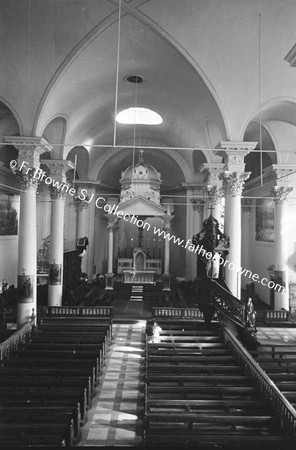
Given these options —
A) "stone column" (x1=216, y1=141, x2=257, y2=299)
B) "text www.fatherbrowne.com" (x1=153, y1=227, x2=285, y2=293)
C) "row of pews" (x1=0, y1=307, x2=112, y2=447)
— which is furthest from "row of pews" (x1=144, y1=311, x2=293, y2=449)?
"text www.fatherbrowne.com" (x1=153, y1=227, x2=285, y2=293)

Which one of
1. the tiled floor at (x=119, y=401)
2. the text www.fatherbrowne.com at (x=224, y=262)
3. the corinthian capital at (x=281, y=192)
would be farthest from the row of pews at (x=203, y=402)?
the corinthian capital at (x=281, y=192)

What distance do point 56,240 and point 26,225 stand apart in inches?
108

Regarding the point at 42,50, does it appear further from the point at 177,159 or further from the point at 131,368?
the point at 177,159

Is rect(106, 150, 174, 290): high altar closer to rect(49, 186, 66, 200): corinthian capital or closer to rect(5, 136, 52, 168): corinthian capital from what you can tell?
rect(49, 186, 66, 200): corinthian capital

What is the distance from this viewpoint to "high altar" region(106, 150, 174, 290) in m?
Result: 18.3

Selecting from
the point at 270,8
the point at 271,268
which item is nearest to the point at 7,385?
the point at 270,8

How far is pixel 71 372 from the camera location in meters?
6.57

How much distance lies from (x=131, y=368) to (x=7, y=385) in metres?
3.38

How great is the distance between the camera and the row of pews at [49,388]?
454 cm

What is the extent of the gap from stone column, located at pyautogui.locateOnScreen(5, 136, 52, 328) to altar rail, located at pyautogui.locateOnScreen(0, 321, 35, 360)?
0.88m

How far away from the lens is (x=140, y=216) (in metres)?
20.0

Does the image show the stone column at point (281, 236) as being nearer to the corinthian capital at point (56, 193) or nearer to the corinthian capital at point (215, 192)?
the corinthian capital at point (215, 192)

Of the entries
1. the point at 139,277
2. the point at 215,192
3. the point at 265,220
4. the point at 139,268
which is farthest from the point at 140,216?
the point at 265,220

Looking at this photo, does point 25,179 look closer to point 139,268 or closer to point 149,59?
point 149,59
